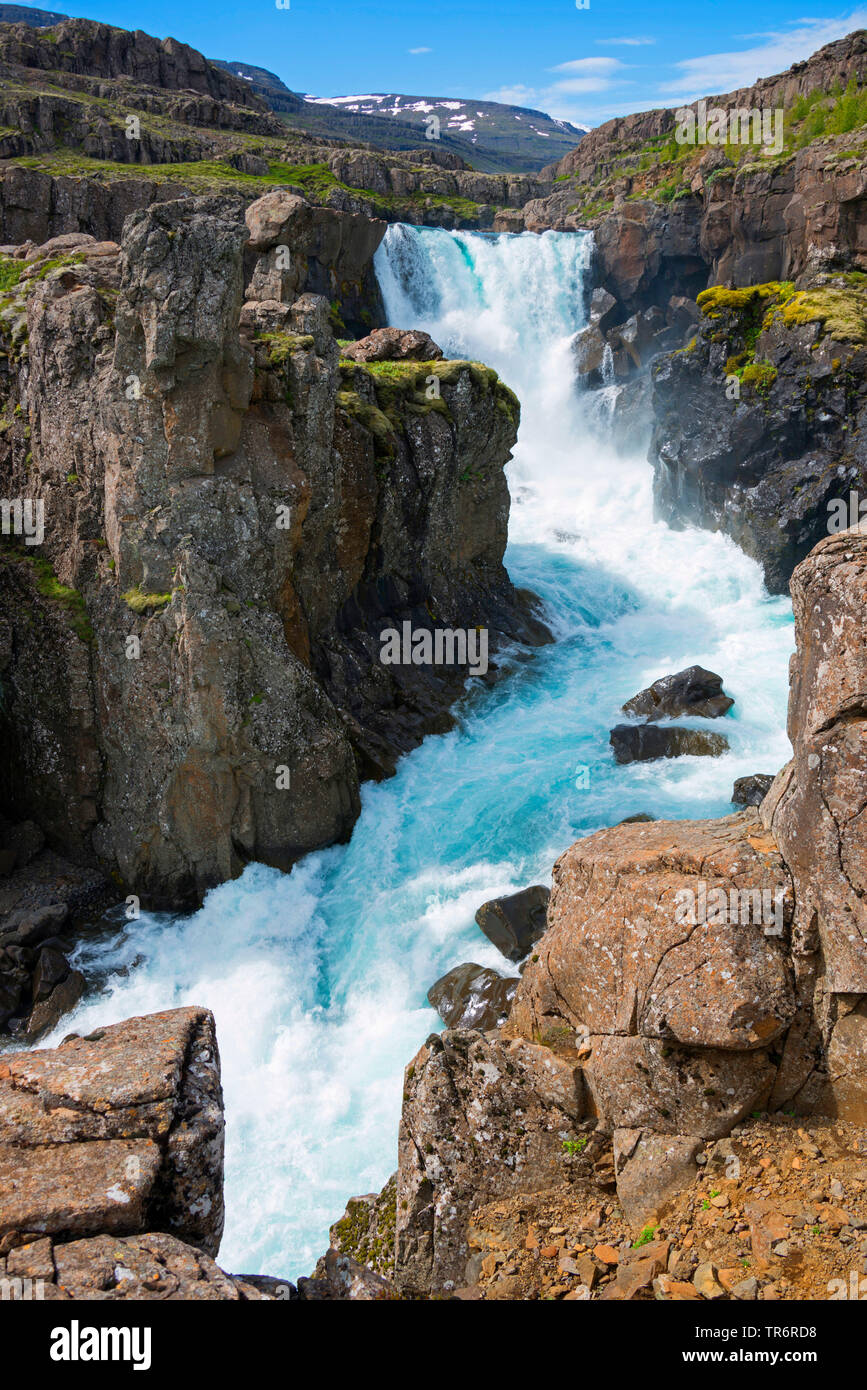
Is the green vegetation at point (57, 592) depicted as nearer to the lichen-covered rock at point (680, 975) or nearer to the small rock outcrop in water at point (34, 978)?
the small rock outcrop in water at point (34, 978)

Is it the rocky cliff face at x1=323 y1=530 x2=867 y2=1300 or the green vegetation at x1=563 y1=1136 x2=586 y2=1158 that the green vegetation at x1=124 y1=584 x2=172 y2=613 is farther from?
the green vegetation at x1=563 y1=1136 x2=586 y2=1158

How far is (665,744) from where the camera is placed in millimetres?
24578

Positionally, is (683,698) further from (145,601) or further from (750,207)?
(750,207)

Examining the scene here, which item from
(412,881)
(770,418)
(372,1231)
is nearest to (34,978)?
(412,881)

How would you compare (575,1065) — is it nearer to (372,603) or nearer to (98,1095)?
(98,1095)

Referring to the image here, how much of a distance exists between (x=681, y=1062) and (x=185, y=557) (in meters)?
15.5

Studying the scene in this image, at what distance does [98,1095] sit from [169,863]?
14.8 m

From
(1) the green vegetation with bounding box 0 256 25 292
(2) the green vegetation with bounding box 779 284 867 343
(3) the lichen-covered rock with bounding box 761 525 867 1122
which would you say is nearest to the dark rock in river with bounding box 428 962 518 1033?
(3) the lichen-covered rock with bounding box 761 525 867 1122

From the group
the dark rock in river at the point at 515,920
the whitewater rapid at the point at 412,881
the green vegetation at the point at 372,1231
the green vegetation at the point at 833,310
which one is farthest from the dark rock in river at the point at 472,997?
the green vegetation at the point at 833,310

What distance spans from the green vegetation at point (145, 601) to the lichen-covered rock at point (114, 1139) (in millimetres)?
13871

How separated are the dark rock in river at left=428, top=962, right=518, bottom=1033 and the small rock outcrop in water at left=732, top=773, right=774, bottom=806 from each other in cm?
739

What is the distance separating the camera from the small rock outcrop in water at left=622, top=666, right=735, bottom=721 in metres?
26.2

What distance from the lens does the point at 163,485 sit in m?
20.2
